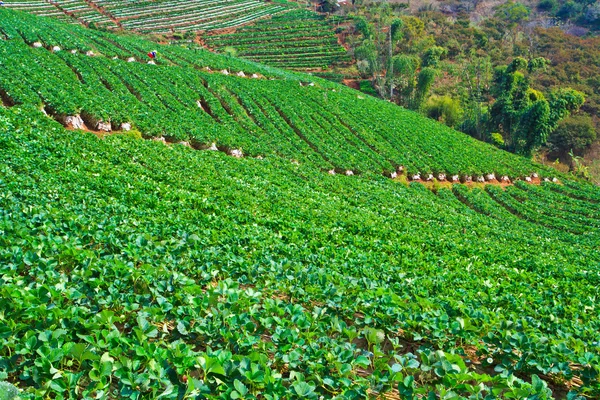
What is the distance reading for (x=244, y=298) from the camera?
251 inches

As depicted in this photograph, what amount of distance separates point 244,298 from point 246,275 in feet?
5.71

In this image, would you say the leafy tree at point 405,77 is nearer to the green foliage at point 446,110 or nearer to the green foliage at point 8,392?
the green foliage at point 446,110

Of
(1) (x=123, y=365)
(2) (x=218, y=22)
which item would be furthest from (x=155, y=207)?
(2) (x=218, y=22)

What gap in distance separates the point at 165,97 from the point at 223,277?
27.2 metres

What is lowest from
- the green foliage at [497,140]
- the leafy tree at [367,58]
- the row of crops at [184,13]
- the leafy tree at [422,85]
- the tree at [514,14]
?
the green foliage at [497,140]

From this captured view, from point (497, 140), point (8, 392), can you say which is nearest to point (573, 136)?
point (497, 140)

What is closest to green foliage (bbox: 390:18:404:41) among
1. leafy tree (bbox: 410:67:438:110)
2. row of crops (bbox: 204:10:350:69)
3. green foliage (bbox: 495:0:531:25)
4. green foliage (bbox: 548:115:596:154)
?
row of crops (bbox: 204:10:350:69)

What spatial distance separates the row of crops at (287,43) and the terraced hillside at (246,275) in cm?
4979

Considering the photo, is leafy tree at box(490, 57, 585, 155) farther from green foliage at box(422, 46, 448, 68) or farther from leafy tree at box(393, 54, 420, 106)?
green foliage at box(422, 46, 448, 68)

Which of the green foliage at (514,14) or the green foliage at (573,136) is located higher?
the green foliage at (514,14)

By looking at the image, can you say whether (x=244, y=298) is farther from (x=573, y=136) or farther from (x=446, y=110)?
(x=573, y=136)

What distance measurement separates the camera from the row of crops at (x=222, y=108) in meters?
25.0

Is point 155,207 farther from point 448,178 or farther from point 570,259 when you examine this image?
point 448,178

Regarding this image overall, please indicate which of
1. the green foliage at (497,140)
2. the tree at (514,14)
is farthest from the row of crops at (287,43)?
the tree at (514,14)
